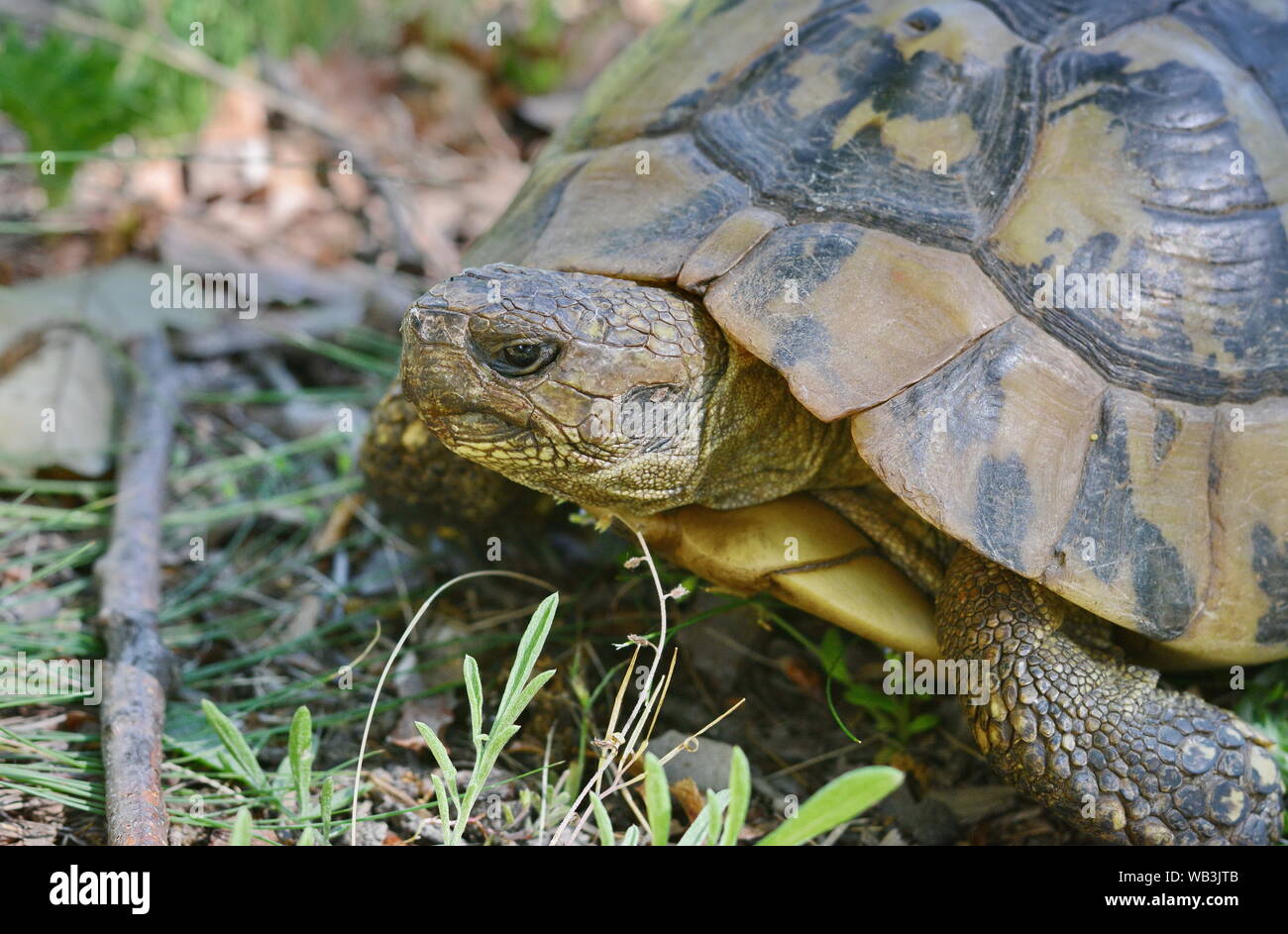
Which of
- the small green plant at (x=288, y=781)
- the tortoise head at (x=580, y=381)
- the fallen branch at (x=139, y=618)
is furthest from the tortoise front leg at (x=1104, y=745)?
the fallen branch at (x=139, y=618)

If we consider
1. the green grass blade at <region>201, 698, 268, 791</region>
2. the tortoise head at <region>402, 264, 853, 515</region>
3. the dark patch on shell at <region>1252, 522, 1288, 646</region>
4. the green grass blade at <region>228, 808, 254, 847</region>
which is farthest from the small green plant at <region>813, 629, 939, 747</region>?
the green grass blade at <region>228, 808, 254, 847</region>

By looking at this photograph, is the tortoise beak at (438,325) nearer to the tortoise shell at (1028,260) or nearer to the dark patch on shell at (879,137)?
the tortoise shell at (1028,260)

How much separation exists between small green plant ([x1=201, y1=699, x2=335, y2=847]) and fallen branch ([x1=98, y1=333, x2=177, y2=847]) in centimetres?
18

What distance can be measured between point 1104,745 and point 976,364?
0.89 m

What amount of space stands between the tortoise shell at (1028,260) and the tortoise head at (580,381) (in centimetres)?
15

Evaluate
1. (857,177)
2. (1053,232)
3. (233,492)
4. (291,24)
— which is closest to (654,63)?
(857,177)

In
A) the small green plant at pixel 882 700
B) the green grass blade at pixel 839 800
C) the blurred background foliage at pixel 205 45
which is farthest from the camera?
the blurred background foliage at pixel 205 45

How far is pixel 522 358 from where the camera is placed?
2477 millimetres

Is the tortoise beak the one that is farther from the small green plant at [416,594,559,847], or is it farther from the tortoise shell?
the small green plant at [416,594,559,847]

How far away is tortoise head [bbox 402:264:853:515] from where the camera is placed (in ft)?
8.11

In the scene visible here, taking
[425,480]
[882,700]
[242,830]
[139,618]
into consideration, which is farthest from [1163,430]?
[139,618]

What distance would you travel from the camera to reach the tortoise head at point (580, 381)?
2.47m

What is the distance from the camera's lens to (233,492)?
12.8ft

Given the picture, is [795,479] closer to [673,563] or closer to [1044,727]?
[673,563]
